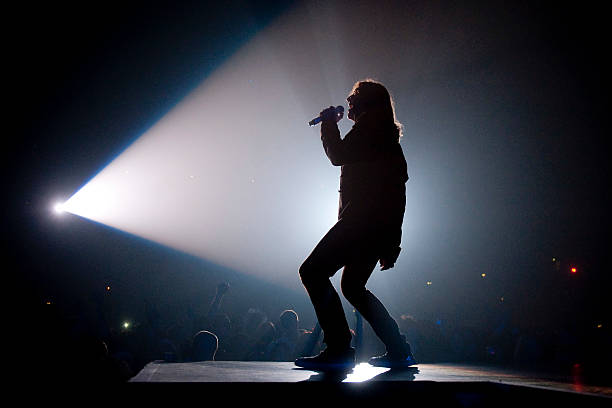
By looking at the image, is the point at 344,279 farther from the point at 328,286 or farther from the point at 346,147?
the point at 346,147

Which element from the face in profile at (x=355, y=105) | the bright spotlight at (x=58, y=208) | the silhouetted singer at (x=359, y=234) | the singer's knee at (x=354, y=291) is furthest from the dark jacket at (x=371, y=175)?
the bright spotlight at (x=58, y=208)

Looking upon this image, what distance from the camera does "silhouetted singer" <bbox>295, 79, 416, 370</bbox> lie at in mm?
1831

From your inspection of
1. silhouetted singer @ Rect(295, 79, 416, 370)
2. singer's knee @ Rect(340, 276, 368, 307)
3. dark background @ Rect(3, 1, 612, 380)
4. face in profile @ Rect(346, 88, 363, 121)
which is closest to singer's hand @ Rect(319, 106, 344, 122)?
silhouetted singer @ Rect(295, 79, 416, 370)

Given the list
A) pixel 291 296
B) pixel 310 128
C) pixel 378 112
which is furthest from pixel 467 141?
pixel 378 112

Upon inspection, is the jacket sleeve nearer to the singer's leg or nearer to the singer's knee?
the singer's leg

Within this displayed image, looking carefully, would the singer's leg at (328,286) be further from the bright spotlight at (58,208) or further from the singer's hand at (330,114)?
the bright spotlight at (58,208)

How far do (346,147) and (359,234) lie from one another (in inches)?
20.4

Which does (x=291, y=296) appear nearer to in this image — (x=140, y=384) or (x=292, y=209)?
(x=292, y=209)

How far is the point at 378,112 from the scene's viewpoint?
2.05 metres

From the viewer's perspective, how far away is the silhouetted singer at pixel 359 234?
1831mm

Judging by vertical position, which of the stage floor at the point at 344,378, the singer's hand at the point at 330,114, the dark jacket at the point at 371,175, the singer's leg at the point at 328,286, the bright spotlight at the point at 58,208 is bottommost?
the stage floor at the point at 344,378

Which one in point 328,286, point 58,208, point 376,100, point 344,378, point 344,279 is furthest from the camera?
point 58,208

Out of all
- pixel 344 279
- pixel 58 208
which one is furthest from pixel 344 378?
pixel 58 208

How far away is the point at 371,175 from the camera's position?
196 centimetres
